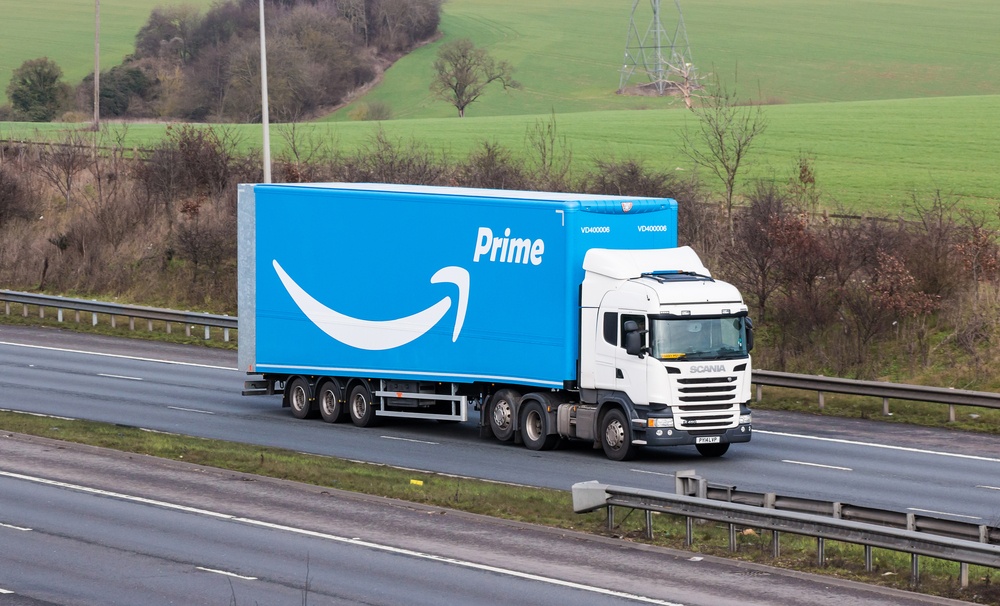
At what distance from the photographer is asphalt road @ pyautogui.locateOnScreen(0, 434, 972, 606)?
1326 cm

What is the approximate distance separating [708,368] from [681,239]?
52.8 feet

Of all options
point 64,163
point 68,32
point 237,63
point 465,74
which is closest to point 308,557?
point 64,163

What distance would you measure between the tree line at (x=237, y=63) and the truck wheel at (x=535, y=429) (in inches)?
2507

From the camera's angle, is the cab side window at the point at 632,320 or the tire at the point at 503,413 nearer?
the cab side window at the point at 632,320

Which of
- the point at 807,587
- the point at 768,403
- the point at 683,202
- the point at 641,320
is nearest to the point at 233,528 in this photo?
the point at 807,587

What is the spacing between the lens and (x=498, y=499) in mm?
17922

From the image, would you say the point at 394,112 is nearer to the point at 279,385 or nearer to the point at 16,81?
the point at 16,81

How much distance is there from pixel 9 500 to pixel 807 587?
10.2 metres

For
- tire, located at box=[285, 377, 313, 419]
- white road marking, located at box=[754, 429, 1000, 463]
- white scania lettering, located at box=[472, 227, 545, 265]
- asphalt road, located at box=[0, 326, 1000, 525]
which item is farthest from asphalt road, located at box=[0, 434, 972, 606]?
white road marking, located at box=[754, 429, 1000, 463]

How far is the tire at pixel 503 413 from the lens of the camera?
23859 millimetres

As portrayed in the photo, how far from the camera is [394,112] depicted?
9625 cm

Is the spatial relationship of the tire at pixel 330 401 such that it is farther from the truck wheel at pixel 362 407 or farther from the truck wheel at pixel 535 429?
the truck wheel at pixel 535 429

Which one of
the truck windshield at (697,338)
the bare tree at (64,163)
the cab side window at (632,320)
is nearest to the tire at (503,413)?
the cab side window at (632,320)

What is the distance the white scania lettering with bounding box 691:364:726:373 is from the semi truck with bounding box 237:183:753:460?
0.02m
